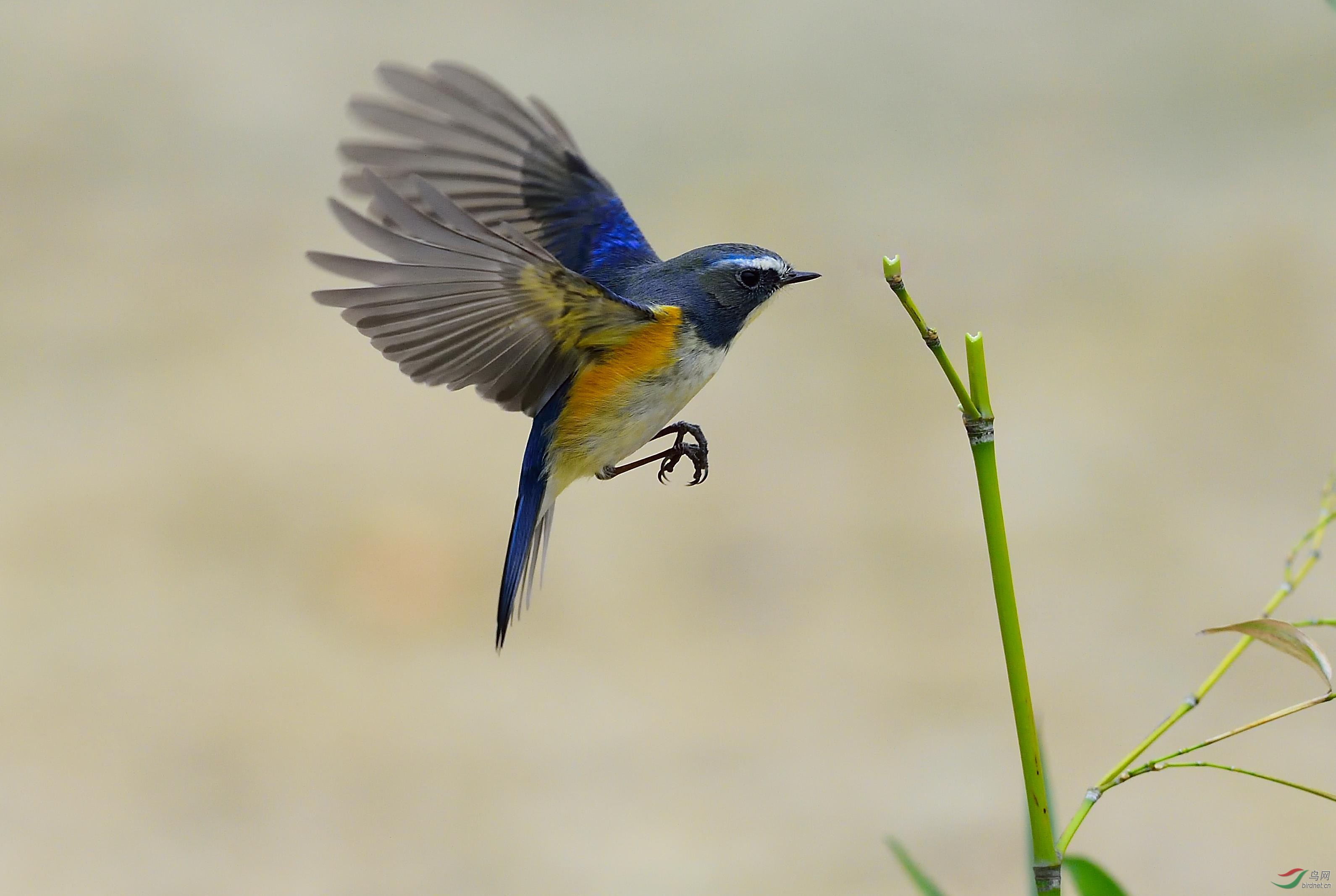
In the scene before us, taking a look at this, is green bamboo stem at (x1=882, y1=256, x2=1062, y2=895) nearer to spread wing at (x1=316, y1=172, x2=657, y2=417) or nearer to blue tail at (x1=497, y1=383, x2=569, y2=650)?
spread wing at (x1=316, y1=172, x2=657, y2=417)

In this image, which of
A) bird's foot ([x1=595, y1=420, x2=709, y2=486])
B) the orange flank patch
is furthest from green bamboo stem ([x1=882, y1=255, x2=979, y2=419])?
bird's foot ([x1=595, y1=420, x2=709, y2=486])

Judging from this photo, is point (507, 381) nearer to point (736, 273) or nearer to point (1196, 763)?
point (736, 273)

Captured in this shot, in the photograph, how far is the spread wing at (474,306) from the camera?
1.07 metres

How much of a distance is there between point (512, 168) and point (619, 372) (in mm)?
381

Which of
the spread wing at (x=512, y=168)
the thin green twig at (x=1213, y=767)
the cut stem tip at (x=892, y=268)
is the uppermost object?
the spread wing at (x=512, y=168)

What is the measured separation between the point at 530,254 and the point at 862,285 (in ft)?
18.9

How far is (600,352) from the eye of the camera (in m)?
1.39

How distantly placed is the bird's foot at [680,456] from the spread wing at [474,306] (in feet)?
0.43

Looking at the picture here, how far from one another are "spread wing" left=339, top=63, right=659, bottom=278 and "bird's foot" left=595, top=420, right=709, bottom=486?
22 cm

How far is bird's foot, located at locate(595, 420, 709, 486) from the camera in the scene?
57.7 inches

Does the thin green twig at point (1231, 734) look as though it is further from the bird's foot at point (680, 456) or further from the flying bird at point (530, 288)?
the bird's foot at point (680, 456)

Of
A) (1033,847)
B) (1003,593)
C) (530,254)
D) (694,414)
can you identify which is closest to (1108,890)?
(1033,847)

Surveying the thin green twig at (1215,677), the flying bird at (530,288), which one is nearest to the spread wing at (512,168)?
the flying bird at (530,288)

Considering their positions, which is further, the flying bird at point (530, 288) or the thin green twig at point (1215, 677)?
the flying bird at point (530, 288)
